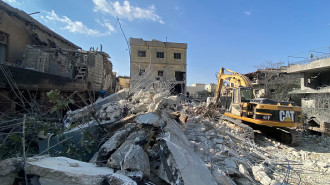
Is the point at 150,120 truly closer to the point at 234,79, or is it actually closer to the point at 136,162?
the point at 136,162

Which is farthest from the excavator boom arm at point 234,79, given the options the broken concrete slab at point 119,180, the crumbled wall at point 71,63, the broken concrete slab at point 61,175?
the broken concrete slab at point 61,175

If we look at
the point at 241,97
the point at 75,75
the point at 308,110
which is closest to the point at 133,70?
the point at 75,75

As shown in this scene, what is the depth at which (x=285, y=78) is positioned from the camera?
18.6 meters

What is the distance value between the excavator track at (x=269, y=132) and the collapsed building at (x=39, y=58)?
19.2ft

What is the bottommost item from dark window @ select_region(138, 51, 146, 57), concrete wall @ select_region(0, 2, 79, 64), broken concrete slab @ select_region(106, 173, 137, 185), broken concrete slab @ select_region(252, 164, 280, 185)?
broken concrete slab @ select_region(252, 164, 280, 185)

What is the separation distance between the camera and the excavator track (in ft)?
22.1

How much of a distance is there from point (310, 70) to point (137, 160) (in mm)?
18309

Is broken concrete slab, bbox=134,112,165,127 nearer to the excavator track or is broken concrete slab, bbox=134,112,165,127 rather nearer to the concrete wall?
the excavator track

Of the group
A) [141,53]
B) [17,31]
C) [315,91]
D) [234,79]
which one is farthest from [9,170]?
[141,53]

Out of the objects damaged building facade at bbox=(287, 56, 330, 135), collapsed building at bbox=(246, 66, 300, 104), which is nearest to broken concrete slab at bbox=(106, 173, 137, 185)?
damaged building facade at bbox=(287, 56, 330, 135)

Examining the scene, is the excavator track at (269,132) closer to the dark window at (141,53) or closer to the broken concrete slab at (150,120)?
the broken concrete slab at (150,120)

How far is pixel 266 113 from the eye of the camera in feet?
21.4

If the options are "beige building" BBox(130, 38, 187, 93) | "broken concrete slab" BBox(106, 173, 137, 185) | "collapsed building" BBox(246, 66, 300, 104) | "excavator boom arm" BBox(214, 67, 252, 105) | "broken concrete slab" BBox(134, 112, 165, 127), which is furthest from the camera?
"beige building" BBox(130, 38, 187, 93)

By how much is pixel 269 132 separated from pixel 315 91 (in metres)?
8.92
